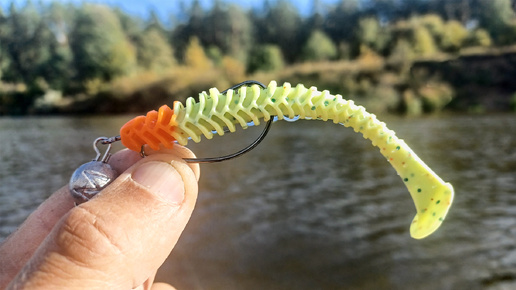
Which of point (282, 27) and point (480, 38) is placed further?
point (282, 27)

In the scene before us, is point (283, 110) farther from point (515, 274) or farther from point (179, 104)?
point (515, 274)

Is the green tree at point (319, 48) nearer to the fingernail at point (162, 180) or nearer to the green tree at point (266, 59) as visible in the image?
the green tree at point (266, 59)

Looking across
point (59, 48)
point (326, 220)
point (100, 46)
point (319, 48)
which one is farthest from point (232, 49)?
point (326, 220)

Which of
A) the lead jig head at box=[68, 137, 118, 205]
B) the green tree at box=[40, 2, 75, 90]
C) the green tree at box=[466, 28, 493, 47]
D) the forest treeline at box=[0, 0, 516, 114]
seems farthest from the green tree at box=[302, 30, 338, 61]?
the lead jig head at box=[68, 137, 118, 205]

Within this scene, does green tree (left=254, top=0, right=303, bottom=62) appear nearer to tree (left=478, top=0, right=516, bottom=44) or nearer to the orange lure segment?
tree (left=478, top=0, right=516, bottom=44)

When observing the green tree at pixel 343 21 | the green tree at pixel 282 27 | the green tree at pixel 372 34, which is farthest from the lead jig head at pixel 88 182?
the green tree at pixel 282 27

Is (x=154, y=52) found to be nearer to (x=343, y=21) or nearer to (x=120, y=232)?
(x=343, y=21)

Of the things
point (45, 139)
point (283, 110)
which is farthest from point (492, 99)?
point (283, 110)
